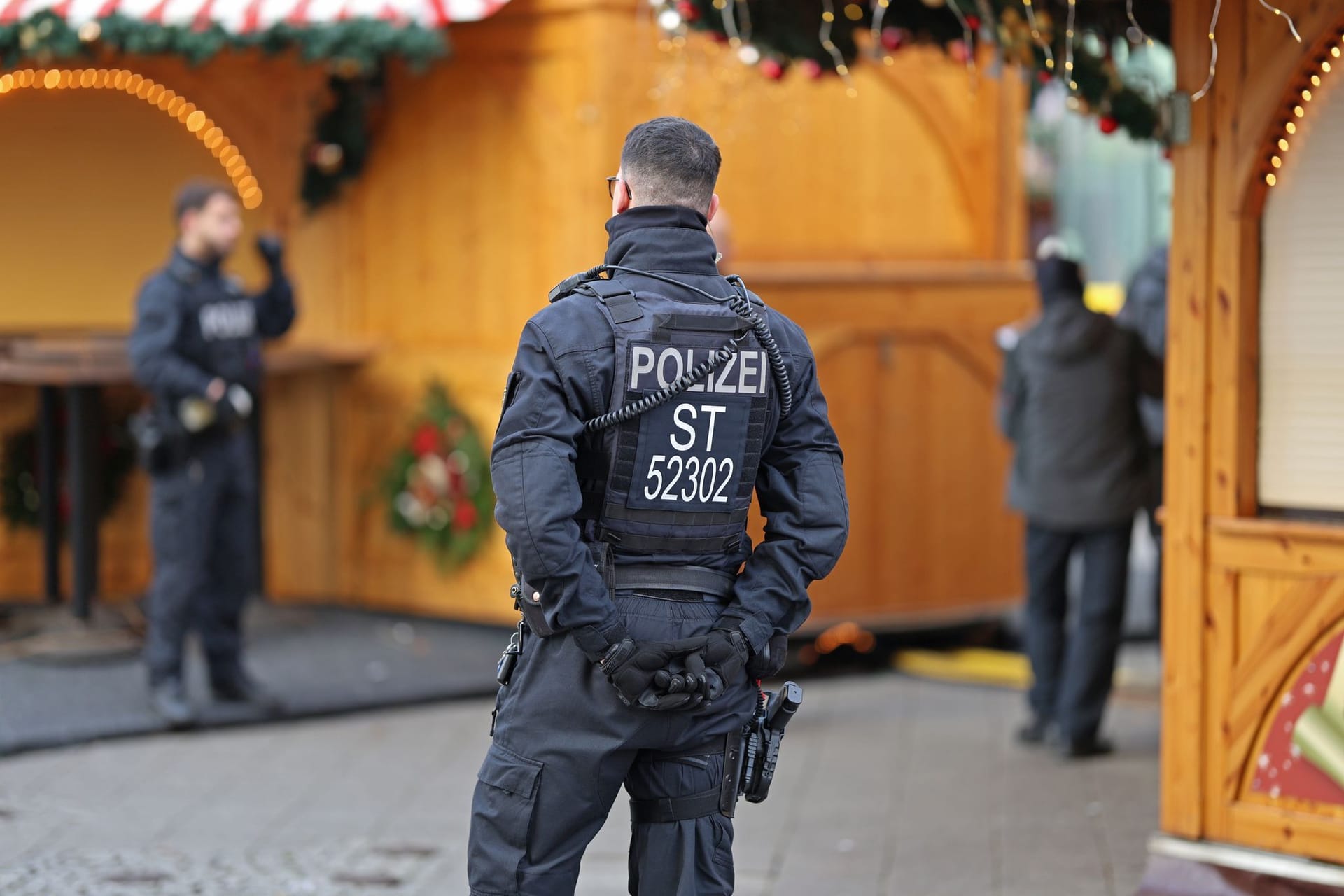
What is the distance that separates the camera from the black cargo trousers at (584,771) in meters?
3.46

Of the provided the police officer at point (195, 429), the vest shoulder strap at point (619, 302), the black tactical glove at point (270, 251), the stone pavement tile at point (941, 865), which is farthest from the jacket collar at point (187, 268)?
the vest shoulder strap at point (619, 302)

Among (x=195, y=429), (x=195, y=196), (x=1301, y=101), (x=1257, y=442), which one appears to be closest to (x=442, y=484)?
(x=195, y=429)

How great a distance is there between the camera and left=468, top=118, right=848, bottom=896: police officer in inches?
134

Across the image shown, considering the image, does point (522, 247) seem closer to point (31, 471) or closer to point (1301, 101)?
point (31, 471)

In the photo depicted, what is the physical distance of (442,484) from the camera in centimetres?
859

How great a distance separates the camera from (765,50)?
6.18 metres

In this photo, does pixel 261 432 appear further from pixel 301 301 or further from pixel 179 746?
pixel 179 746

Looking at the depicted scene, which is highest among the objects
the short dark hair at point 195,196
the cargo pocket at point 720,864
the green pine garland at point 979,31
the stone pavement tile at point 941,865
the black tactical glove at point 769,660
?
the green pine garland at point 979,31

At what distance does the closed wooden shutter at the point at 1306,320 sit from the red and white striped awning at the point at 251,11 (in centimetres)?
377

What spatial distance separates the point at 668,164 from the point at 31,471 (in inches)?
237

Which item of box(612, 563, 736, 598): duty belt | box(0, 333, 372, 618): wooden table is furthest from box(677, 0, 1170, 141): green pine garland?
box(0, 333, 372, 618): wooden table

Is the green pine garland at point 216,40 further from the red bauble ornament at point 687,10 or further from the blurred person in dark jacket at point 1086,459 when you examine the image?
the blurred person in dark jacket at point 1086,459

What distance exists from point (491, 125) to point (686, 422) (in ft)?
16.9

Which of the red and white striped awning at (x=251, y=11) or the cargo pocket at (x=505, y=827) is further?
the red and white striped awning at (x=251, y=11)
